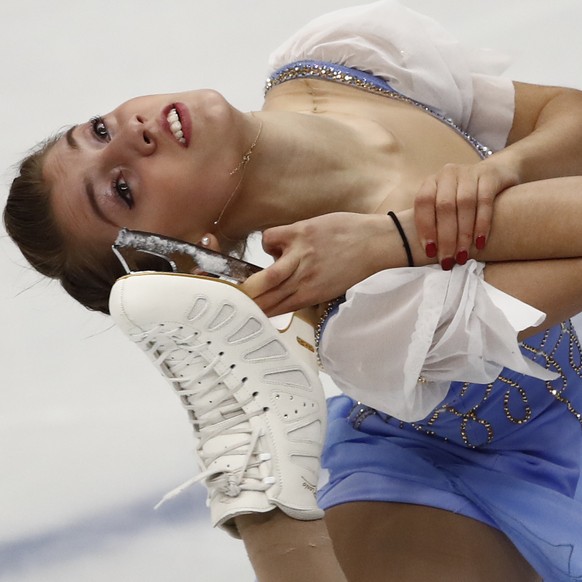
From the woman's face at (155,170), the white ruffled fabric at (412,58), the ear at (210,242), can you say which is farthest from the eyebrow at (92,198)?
the white ruffled fabric at (412,58)

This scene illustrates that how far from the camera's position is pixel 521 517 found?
5.21 feet

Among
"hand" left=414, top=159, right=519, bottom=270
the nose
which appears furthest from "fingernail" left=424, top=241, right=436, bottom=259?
the nose

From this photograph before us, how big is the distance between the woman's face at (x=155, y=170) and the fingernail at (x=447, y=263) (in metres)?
0.32

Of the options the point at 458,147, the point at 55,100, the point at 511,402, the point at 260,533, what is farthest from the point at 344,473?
the point at 55,100

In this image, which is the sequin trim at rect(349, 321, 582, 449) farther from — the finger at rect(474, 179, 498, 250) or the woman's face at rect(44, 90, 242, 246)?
the woman's face at rect(44, 90, 242, 246)

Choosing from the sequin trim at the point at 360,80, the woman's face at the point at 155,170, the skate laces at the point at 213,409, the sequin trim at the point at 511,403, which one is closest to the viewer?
the skate laces at the point at 213,409

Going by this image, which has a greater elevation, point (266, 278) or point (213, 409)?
point (266, 278)

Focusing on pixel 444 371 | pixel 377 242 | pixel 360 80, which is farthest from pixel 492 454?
pixel 360 80

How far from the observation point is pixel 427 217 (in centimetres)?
141

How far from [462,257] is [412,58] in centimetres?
54

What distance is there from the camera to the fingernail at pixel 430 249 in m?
1.42

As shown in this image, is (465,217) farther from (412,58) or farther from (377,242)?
(412,58)

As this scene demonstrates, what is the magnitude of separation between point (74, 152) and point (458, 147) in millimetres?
580

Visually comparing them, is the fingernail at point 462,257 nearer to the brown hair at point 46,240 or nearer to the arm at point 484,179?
the arm at point 484,179
